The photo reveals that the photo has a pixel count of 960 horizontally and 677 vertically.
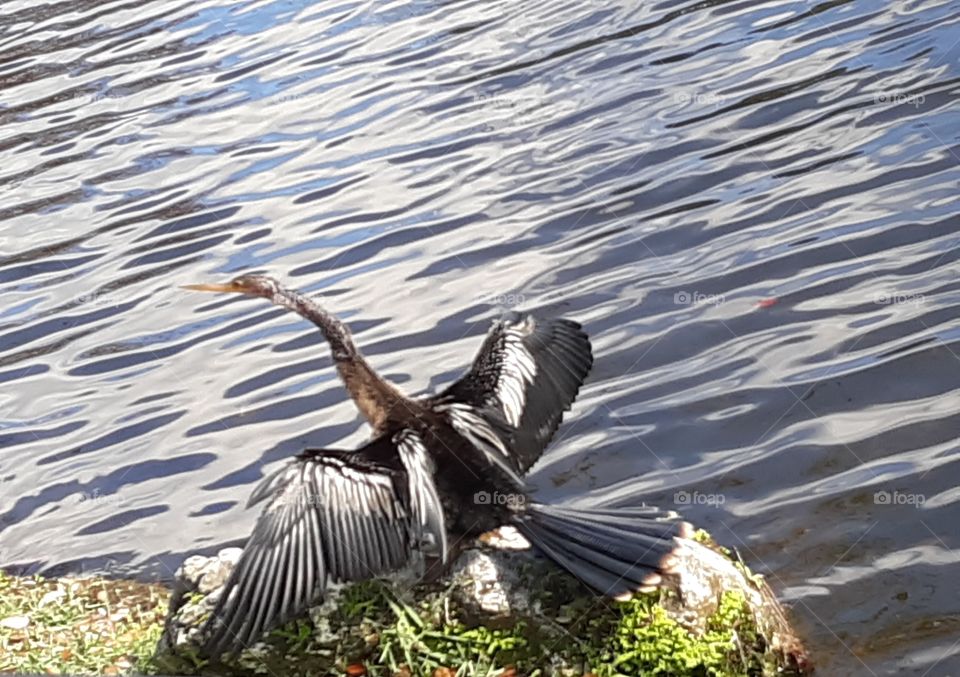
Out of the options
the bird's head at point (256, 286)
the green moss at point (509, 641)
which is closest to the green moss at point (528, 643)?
the green moss at point (509, 641)

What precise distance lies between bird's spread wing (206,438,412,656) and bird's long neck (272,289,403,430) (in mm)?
486

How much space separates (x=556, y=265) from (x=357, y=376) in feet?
9.39

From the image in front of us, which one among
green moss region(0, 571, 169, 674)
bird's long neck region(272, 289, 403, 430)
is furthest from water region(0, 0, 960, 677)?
bird's long neck region(272, 289, 403, 430)

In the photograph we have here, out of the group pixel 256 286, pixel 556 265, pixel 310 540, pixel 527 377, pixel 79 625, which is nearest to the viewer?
pixel 310 540

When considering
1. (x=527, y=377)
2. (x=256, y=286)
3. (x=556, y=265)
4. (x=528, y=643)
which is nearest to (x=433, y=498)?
(x=528, y=643)

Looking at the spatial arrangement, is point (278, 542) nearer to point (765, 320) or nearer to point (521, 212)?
point (765, 320)

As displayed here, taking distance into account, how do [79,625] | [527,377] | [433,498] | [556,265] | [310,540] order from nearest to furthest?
1. [310,540]
2. [433,498]
3. [527,377]
4. [79,625]
5. [556,265]

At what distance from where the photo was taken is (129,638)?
15.6 ft

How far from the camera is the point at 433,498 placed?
13.7 feet

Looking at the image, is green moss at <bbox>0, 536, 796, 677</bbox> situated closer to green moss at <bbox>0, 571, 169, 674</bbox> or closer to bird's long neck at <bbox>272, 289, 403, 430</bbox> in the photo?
green moss at <bbox>0, 571, 169, 674</bbox>

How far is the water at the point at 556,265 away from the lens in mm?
5645

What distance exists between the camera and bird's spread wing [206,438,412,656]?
3979 millimetres

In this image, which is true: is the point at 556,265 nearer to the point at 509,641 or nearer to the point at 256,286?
the point at 256,286

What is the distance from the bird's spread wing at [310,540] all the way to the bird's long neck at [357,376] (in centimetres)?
49
